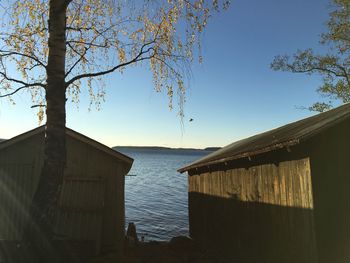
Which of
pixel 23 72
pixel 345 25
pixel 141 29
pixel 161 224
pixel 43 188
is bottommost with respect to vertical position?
pixel 161 224

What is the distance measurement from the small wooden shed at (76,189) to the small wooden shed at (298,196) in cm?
413

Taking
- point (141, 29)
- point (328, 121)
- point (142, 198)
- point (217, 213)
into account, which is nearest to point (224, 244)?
point (217, 213)

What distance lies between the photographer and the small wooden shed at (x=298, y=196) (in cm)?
878

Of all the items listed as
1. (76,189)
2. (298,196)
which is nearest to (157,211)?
(76,189)

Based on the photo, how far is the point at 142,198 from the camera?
135ft

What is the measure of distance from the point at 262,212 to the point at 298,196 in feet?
6.39

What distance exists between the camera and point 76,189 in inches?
511

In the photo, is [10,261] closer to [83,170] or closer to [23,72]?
[23,72]

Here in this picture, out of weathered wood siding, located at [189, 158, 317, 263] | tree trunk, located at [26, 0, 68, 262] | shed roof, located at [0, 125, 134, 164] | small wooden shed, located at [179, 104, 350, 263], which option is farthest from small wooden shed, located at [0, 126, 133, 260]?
tree trunk, located at [26, 0, 68, 262]

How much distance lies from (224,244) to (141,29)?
8.34m

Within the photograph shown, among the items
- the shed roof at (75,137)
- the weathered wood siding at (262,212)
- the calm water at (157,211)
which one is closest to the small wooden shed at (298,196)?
→ the weathered wood siding at (262,212)

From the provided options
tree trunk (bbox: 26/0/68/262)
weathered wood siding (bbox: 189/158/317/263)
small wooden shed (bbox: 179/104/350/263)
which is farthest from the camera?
weathered wood siding (bbox: 189/158/317/263)

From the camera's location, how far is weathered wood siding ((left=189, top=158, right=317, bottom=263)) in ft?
29.5

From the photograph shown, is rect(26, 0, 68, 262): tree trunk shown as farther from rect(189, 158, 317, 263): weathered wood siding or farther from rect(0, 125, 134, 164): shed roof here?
rect(0, 125, 134, 164): shed roof
